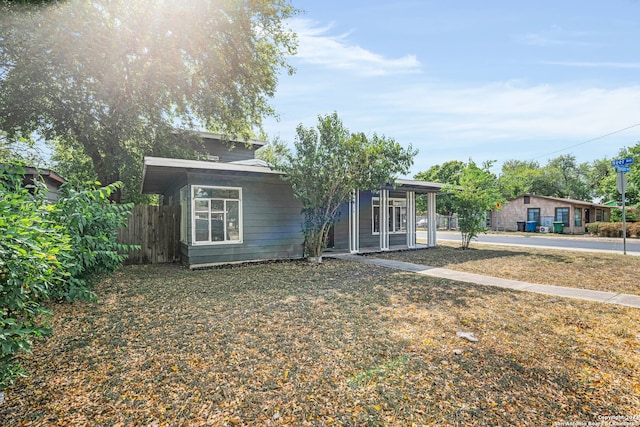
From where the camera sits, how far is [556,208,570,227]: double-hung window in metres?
24.0

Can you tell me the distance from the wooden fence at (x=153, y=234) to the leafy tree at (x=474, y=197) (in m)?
10.6

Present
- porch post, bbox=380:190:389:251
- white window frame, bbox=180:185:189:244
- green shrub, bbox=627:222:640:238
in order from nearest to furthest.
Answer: white window frame, bbox=180:185:189:244
porch post, bbox=380:190:389:251
green shrub, bbox=627:222:640:238

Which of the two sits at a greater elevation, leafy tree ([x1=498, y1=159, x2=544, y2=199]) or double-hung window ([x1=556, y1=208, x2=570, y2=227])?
leafy tree ([x1=498, y1=159, x2=544, y2=199])

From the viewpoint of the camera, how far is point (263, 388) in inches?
102

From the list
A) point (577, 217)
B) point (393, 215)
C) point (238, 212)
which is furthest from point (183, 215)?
point (577, 217)

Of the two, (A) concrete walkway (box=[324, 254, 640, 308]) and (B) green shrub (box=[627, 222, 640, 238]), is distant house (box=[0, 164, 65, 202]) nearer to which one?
(A) concrete walkway (box=[324, 254, 640, 308])

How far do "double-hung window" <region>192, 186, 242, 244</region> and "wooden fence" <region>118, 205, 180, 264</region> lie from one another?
89.2 inches

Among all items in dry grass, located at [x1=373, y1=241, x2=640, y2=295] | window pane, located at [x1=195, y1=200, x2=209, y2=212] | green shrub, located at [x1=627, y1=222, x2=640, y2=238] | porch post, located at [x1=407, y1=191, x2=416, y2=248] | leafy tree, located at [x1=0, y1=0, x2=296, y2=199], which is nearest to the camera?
dry grass, located at [x1=373, y1=241, x2=640, y2=295]

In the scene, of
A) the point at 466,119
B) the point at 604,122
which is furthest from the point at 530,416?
the point at 604,122

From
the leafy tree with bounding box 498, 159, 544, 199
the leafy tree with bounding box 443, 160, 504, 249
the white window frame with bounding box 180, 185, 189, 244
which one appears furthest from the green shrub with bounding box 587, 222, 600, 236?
the white window frame with bounding box 180, 185, 189, 244

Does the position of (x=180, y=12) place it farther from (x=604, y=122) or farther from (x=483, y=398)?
(x=604, y=122)

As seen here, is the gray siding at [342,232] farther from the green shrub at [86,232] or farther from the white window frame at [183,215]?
the green shrub at [86,232]

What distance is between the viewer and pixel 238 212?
885 cm

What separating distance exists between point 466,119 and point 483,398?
63.0 feet
